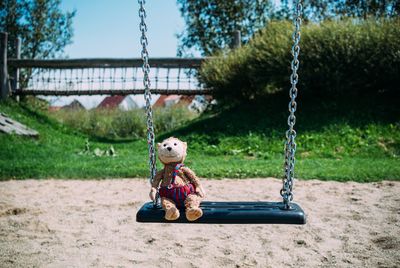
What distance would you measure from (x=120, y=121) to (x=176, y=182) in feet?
38.4

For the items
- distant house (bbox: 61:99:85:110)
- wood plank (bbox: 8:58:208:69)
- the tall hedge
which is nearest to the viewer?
the tall hedge

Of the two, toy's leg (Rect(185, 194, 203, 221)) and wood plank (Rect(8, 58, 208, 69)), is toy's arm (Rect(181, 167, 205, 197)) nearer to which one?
toy's leg (Rect(185, 194, 203, 221))

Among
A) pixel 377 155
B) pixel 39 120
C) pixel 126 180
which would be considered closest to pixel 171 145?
pixel 126 180

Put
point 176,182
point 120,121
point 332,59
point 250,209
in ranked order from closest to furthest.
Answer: point 250,209
point 176,182
point 332,59
point 120,121

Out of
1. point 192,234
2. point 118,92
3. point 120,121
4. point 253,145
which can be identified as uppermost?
point 118,92

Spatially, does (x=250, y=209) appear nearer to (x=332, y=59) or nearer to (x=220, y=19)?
(x=332, y=59)

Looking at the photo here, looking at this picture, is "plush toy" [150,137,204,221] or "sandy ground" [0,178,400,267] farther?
"sandy ground" [0,178,400,267]

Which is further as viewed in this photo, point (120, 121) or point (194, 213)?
point (120, 121)

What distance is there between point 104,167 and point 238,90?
558 cm

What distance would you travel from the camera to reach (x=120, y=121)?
14.5 m

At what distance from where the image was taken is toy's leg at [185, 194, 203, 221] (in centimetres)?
280

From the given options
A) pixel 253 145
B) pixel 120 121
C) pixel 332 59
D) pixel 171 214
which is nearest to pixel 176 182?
pixel 171 214

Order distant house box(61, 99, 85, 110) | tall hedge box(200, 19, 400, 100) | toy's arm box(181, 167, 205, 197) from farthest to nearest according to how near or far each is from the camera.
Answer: distant house box(61, 99, 85, 110)
tall hedge box(200, 19, 400, 100)
toy's arm box(181, 167, 205, 197)

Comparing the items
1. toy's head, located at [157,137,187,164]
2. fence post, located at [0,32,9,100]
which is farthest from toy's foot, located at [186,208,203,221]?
fence post, located at [0,32,9,100]
